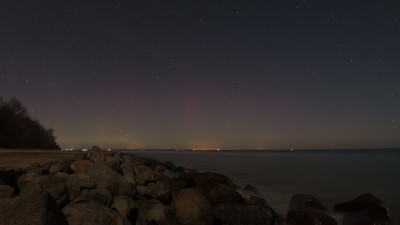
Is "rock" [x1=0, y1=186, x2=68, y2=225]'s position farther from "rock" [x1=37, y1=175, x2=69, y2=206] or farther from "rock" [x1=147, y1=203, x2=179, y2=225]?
"rock" [x1=147, y1=203, x2=179, y2=225]

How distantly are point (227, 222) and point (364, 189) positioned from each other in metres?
22.8

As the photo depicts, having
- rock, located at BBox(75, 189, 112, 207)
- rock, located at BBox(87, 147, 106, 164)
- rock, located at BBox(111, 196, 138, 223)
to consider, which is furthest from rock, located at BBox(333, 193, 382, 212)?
rock, located at BBox(87, 147, 106, 164)

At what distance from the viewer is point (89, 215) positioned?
6809 mm

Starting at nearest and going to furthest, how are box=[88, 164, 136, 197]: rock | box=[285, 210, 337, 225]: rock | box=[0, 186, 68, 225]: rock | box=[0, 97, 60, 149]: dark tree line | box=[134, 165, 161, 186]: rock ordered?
box=[0, 186, 68, 225]: rock
box=[88, 164, 136, 197]: rock
box=[285, 210, 337, 225]: rock
box=[134, 165, 161, 186]: rock
box=[0, 97, 60, 149]: dark tree line

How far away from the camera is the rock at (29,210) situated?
5.28 m

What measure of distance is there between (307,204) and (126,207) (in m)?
9.71

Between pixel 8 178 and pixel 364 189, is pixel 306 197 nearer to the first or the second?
pixel 8 178

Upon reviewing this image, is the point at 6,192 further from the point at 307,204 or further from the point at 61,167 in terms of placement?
the point at 307,204

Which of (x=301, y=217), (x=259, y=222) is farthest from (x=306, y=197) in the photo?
(x=259, y=222)

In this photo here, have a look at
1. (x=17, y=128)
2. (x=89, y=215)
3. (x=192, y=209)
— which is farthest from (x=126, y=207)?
(x=17, y=128)

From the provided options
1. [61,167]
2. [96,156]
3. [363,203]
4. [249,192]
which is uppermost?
[96,156]

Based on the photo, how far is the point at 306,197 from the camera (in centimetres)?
1589

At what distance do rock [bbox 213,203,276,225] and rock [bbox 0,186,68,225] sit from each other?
5.50 m

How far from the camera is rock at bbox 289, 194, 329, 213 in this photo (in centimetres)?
1503
